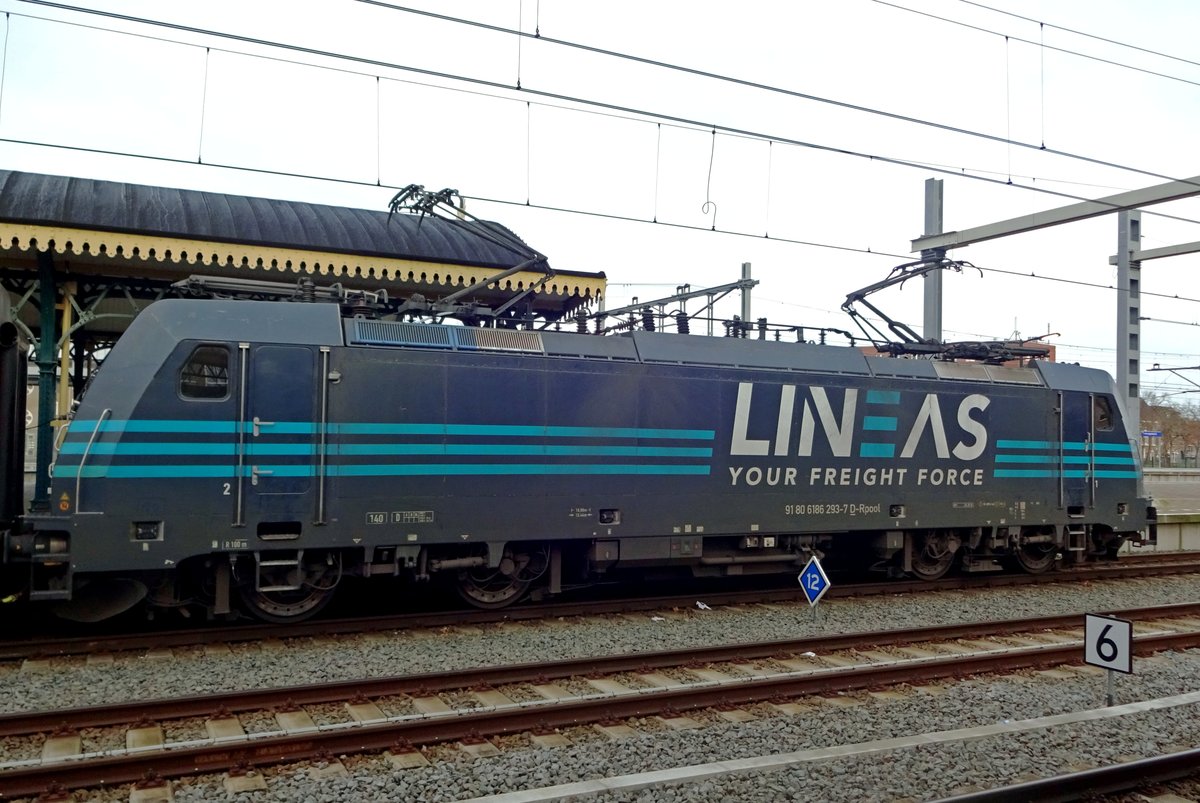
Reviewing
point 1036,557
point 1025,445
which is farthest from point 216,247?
point 1036,557

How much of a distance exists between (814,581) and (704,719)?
13.7ft

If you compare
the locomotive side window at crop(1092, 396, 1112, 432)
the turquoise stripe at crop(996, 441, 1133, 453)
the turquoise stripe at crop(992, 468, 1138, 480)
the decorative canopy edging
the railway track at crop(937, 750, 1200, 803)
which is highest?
the decorative canopy edging

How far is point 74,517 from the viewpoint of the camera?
948cm

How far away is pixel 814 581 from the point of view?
11.8 metres

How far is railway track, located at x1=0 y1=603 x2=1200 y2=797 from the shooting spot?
6.63 metres

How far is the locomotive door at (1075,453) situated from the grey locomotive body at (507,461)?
50mm

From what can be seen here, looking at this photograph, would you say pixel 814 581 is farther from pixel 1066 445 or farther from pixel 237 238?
pixel 237 238

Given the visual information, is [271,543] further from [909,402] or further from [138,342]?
[909,402]

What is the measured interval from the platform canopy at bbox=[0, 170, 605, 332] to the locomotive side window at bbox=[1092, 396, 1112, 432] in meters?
8.69

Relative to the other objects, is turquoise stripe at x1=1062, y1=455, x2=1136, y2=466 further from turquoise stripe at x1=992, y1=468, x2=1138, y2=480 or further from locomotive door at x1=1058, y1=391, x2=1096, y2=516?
turquoise stripe at x1=992, y1=468, x2=1138, y2=480

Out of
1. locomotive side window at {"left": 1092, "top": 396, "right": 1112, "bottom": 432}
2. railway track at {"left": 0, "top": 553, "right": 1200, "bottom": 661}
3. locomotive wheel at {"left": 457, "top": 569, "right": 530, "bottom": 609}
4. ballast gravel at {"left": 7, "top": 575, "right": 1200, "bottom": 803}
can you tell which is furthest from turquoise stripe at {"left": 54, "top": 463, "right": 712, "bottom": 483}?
locomotive side window at {"left": 1092, "top": 396, "right": 1112, "bottom": 432}

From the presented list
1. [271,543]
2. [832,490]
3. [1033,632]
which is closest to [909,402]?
[832,490]

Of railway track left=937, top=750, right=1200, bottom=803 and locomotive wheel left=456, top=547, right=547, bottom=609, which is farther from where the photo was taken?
locomotive wheel left=456, top=547, right=547, bottom=609

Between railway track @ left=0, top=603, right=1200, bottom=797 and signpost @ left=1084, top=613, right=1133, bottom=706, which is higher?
signpost @ left=1084, top=613, right=1133, bottom=706
